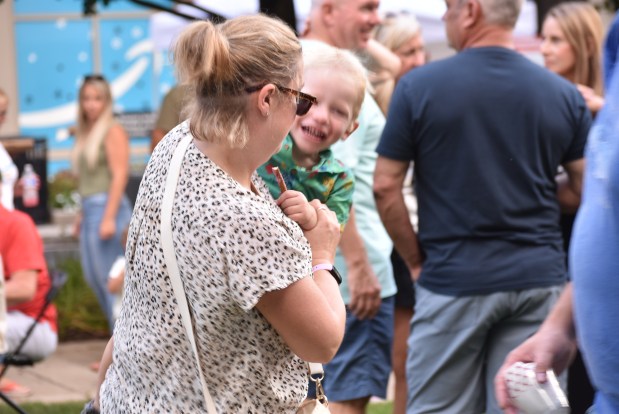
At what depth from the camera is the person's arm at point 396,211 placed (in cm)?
470

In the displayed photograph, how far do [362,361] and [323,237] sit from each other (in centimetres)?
228

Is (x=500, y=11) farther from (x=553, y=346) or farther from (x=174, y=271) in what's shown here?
(x=174, y=271)

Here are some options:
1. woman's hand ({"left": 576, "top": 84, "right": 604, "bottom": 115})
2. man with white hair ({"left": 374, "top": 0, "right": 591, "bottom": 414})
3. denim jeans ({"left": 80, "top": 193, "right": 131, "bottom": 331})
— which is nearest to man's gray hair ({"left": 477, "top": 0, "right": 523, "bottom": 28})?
man with white hair ({"left": 374, "top": 0, "right": 591, "bottom": 414})

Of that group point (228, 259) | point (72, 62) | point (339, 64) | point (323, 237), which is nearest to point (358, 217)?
point (339, 64)

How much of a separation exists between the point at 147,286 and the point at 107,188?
6401 mm

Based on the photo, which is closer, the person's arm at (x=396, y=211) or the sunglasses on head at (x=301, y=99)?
the sunglasses on head at (x=301, y=99)

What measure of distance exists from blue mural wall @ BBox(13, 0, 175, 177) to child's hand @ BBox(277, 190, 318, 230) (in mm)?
15311

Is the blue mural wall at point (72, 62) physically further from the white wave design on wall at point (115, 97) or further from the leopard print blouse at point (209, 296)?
the leopard print blouse at point (209, 296)

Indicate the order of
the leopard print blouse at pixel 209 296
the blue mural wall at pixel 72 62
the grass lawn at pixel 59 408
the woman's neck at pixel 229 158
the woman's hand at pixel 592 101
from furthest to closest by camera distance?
the blue mural wall at pixel 72 62 < the grass lawn at pixel 59 408 < the woman's hand at pixel 592 101 < the woman's neck at pixel 229 158 < the leopard print blouse at pixel 209 296

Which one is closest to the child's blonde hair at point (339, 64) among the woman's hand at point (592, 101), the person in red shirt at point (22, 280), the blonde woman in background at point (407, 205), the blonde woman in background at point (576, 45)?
the woman's hand at point (592, 101)

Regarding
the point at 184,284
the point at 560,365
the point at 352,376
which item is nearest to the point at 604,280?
the point at 560,365

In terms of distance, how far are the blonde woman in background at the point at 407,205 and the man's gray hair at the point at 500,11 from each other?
1347 mm

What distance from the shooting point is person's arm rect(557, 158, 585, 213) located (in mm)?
4586

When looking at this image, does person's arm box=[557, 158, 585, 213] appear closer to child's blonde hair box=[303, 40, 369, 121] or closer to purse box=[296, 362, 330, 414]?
child's blonde hair box=[303, 40, 369, 121]
